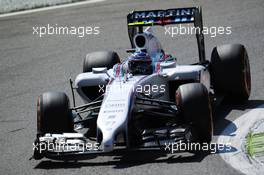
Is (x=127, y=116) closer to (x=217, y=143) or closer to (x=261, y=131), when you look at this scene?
(x=217, y=143)

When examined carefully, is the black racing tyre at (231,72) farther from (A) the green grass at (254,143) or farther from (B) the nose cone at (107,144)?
(B) the nose cone at (107,144)

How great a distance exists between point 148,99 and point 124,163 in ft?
3.88

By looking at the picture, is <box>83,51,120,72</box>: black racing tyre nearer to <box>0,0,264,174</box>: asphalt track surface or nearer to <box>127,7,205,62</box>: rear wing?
<box>127,7,205,62</box>: rear wing

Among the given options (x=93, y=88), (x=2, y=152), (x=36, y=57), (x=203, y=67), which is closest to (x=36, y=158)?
(x=2, y=152)

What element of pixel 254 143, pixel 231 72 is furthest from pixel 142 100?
pixel 231 72

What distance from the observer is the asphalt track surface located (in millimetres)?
9992

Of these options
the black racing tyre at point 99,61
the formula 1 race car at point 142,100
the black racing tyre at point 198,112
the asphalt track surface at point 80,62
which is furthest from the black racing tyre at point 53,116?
the black racing tyre at point 99,61

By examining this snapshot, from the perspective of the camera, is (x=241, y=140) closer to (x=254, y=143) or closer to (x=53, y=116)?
(x=254, y=143)

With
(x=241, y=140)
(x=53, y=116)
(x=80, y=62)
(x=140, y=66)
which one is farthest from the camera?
(x=80, y=62)

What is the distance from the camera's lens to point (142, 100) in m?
10.9

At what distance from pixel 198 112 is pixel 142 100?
0.95m

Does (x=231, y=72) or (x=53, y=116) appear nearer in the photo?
(x=53, y=116)

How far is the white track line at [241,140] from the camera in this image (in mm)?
9305

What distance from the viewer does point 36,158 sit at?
10383 mm
